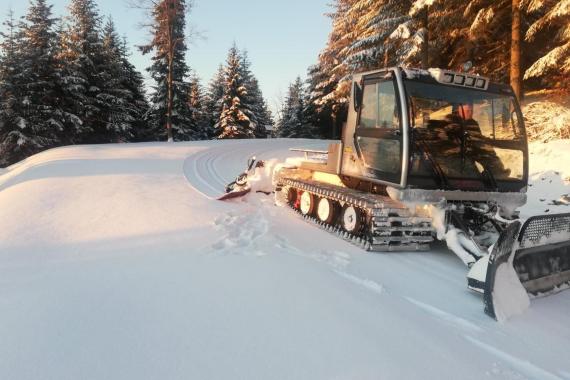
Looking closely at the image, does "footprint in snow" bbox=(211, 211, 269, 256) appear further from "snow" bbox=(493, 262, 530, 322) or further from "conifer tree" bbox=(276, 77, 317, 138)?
"conifer tree" bbox=(276, 77, 317, 138)

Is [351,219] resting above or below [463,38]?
below

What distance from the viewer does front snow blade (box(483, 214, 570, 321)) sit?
147 inches

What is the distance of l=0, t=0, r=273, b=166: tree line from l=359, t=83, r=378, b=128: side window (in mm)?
24096

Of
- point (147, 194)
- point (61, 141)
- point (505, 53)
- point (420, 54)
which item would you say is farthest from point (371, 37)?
point (61, 141)

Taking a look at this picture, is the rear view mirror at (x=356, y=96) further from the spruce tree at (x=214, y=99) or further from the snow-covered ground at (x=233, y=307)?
the spruce tree at (x=214, y=99)

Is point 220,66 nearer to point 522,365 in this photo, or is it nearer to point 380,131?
point 380,131

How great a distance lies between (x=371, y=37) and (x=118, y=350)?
63.7 feet

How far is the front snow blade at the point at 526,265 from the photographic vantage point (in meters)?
3.73

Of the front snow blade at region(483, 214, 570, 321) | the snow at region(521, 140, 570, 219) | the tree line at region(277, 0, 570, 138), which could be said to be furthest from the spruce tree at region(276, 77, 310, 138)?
the front snow blade at region(483, 214, 570, 321)

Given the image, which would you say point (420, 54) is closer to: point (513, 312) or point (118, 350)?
point (513, 312)

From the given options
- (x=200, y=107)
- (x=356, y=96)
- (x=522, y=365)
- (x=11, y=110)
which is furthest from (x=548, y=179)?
(x=200, y=107)

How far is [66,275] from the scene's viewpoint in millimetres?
4047

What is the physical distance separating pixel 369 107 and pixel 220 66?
47.2m

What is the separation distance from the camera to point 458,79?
5688 millimetres
